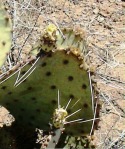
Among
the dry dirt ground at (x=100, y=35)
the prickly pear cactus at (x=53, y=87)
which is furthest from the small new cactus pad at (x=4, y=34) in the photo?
the dry dirt ground at (x=100, y=35)

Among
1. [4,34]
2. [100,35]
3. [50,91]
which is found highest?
[4,34]

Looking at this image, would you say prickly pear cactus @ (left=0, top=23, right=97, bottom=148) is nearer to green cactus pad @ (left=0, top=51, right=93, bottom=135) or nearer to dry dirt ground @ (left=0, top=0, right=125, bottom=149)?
green cactus pad @ (left=0, top=51, right=93, bottom=135)

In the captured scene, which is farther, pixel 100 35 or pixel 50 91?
pixel 100 35

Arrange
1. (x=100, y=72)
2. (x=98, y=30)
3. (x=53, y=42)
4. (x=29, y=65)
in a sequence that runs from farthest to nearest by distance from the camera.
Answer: (x=98, y=30) → (x=100, y=72) → (x=29, y=65) → (x=53, y=42)

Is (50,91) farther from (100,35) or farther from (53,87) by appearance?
(100,35)

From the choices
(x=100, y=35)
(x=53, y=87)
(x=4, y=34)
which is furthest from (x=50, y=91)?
(x=100, y=35)

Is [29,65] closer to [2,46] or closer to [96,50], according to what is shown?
[2,46]

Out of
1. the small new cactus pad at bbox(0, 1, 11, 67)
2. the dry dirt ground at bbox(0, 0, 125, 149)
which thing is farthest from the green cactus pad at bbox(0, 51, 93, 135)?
the dry dirt ground at bbox(0, 0, 125, 149)

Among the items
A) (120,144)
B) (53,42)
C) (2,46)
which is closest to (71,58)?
(53,42)
